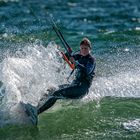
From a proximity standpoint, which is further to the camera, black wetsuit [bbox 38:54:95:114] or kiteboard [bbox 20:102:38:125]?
black wetsuit [bbox 38:54:95:114]

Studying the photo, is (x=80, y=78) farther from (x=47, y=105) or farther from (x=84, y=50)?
(x=47, y=105)

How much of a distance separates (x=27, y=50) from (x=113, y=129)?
15.4 ft

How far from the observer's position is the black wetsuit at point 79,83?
1396cm

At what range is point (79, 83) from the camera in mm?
14430

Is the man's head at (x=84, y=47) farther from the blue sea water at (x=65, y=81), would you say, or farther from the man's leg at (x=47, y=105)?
the man's leg at (x=47, y=105)

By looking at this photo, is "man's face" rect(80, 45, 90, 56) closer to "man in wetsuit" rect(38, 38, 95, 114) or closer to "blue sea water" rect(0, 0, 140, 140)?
"man in wetsuit" rect(38, 38, 95, 114)

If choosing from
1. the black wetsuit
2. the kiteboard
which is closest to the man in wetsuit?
the black wetsuit

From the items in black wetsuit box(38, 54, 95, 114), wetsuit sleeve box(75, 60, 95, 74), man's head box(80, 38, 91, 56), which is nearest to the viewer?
black wetsuit box(38, 54, 95, 114)

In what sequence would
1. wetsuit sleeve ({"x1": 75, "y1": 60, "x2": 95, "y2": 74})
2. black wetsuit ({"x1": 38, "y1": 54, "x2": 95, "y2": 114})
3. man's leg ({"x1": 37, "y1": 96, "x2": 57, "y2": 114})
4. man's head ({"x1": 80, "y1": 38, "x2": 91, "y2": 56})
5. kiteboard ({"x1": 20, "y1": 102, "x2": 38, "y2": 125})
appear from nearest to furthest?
kiteboard ({"x1": 20, "y1": 102, "x2": 38, "y2": 125}) < man's leg ({"x1": 37, "y1": 96, "x2": 57, "y2": 114}) < black wetsuit ({"x1": 38, "y1": 54, "x2": 95, "y2": 114}) < wetsuit sleeve ({"x1": 75, "y1": 60, "x2": 95, "y2": 74}) < man's head ({"x1": 80, "y1": 38, "x2": 91, "y2": 56})

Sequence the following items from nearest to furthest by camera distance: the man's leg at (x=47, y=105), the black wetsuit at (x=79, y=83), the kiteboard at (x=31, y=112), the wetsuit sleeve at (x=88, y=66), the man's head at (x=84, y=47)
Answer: the kiteboard at (x=31, y=112) < the man's leg at (x=47, y=105) < the black wetsuit at (x=79, y=83) < the wetsuit sleeve at (x=88, y=66) < the man's head at (x=84, y=47)

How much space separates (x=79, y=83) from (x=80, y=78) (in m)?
0.15

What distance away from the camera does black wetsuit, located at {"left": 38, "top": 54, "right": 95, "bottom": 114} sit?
13961 mm

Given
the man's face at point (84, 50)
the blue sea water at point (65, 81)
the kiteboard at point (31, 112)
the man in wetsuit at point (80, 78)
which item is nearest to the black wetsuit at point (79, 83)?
the man in wetsuit at point (80, 78)

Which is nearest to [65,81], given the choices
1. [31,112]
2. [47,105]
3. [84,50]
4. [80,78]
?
[80,78]
